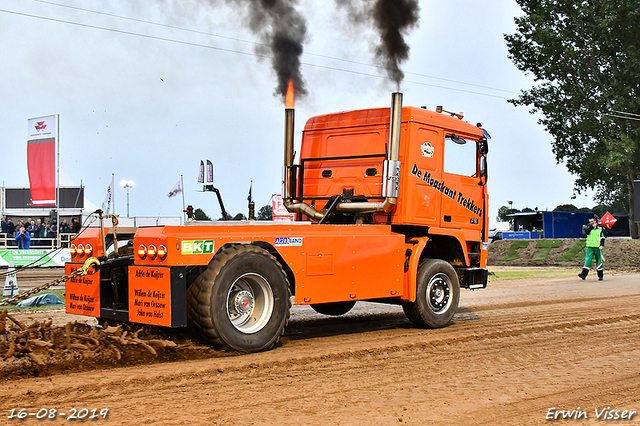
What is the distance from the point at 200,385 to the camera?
18.8 feet

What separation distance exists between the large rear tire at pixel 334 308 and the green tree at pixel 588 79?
2981cm

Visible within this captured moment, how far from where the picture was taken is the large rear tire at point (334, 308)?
10596 millimetres

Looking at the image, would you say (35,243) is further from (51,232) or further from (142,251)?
(142,251)

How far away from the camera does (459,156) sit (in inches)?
403

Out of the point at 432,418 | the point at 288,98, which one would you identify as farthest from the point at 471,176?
the point at 432,418

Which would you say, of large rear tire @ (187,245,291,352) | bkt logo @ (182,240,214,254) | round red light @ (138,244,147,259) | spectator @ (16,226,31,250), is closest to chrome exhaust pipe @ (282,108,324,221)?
large rear tire @ (187,245,291,352)

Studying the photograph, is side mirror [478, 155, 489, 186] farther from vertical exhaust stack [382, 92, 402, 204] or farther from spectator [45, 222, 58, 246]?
spectator [45, 222, 58, 246]

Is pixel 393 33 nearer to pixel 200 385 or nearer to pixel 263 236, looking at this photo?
pixel 263 236

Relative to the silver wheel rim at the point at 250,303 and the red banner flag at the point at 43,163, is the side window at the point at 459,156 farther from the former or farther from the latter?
the red banner flag at the point at 43,163

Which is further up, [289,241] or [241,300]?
[289,241]

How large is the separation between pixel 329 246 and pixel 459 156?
10.4 ft

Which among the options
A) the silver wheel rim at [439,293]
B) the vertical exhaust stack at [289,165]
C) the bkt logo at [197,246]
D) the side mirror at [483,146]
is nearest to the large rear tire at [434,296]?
the silver wheel rim at [439,293]

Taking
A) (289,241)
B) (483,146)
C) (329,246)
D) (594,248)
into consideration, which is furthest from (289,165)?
(594,248)

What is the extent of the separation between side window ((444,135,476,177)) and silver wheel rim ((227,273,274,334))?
12.7 feet
